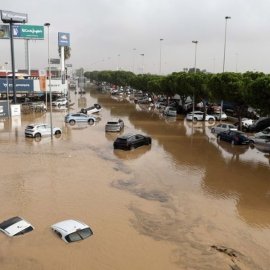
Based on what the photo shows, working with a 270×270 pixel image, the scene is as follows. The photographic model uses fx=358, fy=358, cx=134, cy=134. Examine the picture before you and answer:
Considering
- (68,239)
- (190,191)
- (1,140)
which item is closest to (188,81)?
(1,140)

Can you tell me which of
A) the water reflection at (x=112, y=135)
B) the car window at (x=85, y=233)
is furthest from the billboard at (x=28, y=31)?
the car window at (x=85, y=233)

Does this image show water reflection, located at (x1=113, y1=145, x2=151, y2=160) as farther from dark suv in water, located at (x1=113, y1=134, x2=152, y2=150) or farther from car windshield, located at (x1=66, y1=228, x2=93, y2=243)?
car windshield, located at (x1=66, y1=228, x2=93, y2=243)

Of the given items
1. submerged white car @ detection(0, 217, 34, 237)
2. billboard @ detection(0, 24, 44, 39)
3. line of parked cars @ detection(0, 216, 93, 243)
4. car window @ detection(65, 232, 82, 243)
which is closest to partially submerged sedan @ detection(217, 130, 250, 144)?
line of parked cars @ detection(0, 216, 93, 243)

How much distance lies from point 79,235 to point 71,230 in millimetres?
383

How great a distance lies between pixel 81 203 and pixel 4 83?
175 feet

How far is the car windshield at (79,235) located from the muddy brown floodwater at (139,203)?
22 centimetres

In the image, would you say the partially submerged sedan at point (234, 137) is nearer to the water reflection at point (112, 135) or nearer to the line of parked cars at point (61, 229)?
the water reflection at point (112, 135)

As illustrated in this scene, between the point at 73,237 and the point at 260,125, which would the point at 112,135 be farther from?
the point at 73,237

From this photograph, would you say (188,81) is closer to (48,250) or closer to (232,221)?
(232,221)

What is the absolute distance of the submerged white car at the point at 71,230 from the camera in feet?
47.0

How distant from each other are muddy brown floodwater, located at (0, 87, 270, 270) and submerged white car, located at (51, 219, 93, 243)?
0.77 feet

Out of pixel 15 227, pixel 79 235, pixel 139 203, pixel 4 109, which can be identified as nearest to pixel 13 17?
pixel 4 109

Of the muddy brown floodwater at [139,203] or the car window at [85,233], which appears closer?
the muddy brown floodwater at [139,203]

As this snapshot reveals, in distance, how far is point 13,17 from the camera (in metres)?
56.5
